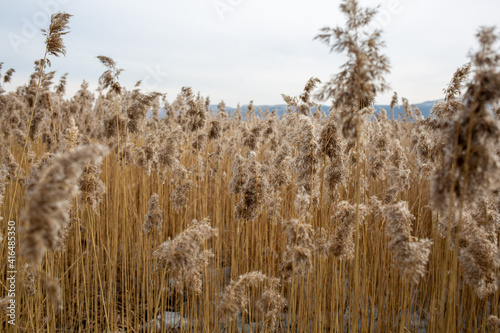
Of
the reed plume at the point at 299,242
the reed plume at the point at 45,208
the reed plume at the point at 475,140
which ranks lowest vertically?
the reed plume at the point at 299,242

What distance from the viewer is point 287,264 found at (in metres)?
2.10

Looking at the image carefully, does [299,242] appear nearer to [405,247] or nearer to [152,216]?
[405,247]

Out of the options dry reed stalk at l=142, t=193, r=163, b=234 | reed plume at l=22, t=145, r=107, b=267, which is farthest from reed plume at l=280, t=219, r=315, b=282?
dry reed stalk at l=142, t=193, r=163, b=234

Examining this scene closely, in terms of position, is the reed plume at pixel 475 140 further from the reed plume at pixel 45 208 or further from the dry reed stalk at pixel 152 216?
the dry reed stalk at pixel 152 216

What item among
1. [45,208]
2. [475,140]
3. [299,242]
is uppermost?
[475,140]

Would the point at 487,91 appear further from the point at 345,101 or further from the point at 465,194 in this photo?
the point at 345,101

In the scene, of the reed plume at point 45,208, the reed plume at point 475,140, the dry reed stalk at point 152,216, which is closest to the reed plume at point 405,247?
the reed plume at point 475,140

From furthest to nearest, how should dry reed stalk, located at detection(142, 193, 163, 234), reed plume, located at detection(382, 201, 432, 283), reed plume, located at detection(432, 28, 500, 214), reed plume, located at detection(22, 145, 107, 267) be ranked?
dry reed stalk, located at detection(142, 193, 163, 234) → reed plume, located at detection(382, 201, 432, 283) → reed plume, located at detection(432, 28, 500, 214) → reed plume, located at detection(22, 145, 107, 267)

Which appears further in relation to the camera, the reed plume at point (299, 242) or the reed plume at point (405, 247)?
the reed plume at point (299, 242)

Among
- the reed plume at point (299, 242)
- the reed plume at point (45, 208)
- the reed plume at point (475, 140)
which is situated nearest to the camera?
the reed plume at point (45, 208)

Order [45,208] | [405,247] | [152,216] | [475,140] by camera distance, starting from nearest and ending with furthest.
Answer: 1. [45,208]
2. [475,140]
3. [405,247]
4. [152,216]

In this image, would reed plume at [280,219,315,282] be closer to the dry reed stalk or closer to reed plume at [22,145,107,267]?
reed plume at [22,145,107,267]

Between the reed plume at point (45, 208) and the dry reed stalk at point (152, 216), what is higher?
the reed plume at point (45, 208)

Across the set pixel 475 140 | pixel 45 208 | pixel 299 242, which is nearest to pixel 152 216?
pixel 299 242
